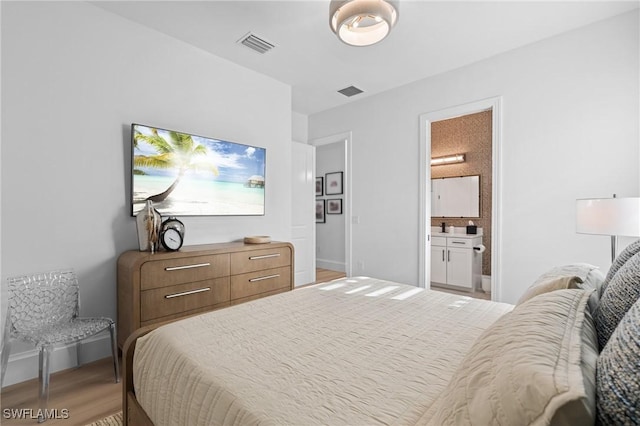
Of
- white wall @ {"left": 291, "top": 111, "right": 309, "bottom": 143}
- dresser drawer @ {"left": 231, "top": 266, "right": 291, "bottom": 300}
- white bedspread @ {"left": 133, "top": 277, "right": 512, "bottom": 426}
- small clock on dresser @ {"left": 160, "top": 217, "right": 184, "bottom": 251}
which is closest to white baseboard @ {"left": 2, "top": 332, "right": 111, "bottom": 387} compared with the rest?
small clock on dresser @ {"left": 160, "top": 217, "right": 184, "bottom": 251}

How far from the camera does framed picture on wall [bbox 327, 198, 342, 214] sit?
6035 millimetres

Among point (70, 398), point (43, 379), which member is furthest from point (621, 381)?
point (70, 398)

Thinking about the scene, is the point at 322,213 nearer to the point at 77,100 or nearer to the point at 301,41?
the point at 301,41

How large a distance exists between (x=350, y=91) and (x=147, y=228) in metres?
3.11

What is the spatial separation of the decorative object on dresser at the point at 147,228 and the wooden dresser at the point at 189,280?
0.27ft

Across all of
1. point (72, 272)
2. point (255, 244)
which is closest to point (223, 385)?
point (72, 272)

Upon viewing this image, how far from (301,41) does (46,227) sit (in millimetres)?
2685

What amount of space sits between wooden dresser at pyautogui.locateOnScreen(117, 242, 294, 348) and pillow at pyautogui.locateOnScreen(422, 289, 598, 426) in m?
2.20

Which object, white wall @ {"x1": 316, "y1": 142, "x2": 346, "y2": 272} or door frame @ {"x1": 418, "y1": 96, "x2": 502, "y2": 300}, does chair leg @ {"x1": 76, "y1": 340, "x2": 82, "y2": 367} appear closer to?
door frame @ {"x1": 418, "y1": 96, "x2": 502, "y2": 300}

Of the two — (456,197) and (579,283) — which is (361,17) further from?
(456,197)

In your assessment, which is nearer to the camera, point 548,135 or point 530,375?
point 530,375

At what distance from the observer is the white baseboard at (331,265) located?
5.90 m

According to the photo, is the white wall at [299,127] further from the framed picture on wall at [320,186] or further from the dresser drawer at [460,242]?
the dresser drawer at [460,242]

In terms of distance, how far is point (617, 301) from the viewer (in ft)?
2.67
